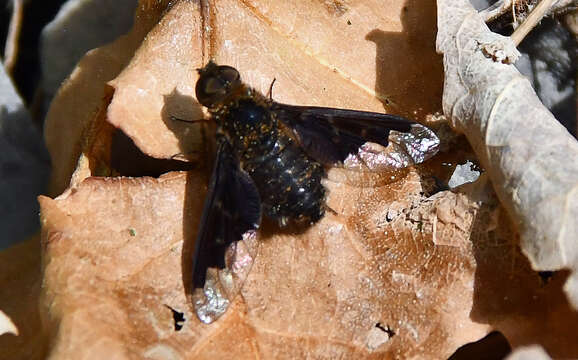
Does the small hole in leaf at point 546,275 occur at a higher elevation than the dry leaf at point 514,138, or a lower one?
lower

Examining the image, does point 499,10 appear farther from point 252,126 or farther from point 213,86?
point 213,86

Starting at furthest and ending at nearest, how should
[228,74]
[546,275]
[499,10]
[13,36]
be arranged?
[13,36]
[499,10]
[228,74]
[546,275]

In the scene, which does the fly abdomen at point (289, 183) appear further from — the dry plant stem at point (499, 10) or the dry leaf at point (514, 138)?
the dry plant stem at point (499, 10)

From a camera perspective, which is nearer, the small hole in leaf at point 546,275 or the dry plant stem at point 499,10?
the small hole in leaf at point 546,275

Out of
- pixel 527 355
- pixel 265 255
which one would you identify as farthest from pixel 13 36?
pixel 527 355

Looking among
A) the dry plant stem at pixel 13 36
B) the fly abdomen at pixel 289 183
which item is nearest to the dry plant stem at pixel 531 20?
the fly abdomen at pixel 289 183

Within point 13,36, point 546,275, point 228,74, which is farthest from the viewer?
point 13,36

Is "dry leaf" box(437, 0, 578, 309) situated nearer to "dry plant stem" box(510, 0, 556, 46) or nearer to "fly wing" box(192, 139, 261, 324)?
"dry plant stem" box(510, 0, 556, 46)
